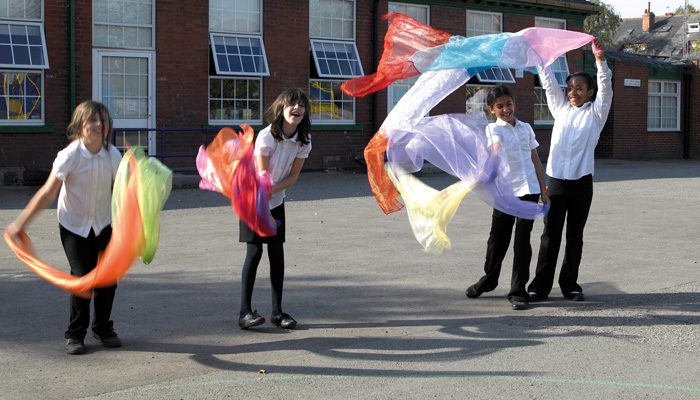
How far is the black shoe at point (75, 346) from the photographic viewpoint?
4996mm

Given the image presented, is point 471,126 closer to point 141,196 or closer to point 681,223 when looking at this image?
point 141,196

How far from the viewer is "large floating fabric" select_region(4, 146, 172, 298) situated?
4.83 meters

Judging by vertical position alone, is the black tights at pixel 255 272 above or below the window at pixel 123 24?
below

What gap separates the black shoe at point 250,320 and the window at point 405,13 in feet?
54.9

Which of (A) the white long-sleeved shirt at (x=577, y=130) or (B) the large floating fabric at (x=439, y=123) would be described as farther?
(A) the white long-sleeved shirt at (x=577, y=130)

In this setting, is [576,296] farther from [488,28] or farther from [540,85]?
[540,85]

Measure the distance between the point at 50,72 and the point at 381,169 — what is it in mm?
12981

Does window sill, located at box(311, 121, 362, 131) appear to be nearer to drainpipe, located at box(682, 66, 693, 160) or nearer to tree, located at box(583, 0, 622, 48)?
drainpipe, located at box(682, 66, 693, 160)

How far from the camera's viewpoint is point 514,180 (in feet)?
20.4

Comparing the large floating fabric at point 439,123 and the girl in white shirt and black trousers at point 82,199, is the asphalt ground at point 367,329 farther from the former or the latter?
the large floating fabric at point 439,123

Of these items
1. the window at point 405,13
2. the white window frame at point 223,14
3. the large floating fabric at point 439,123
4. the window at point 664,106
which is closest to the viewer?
the large floating fabric at point 439,123

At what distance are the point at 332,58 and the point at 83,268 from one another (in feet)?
53.6

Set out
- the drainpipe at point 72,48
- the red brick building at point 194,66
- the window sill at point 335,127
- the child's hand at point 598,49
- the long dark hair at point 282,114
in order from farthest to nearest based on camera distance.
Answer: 1. the window sill at point 335,127
2. the drainpipe at point 72,48
3. the red brick building at point 194,66
4. the child's hand at point 598,49
5. the long dark hair at point 282,114

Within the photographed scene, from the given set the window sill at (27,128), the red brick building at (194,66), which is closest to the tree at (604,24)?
the red brick building at (194,66)
